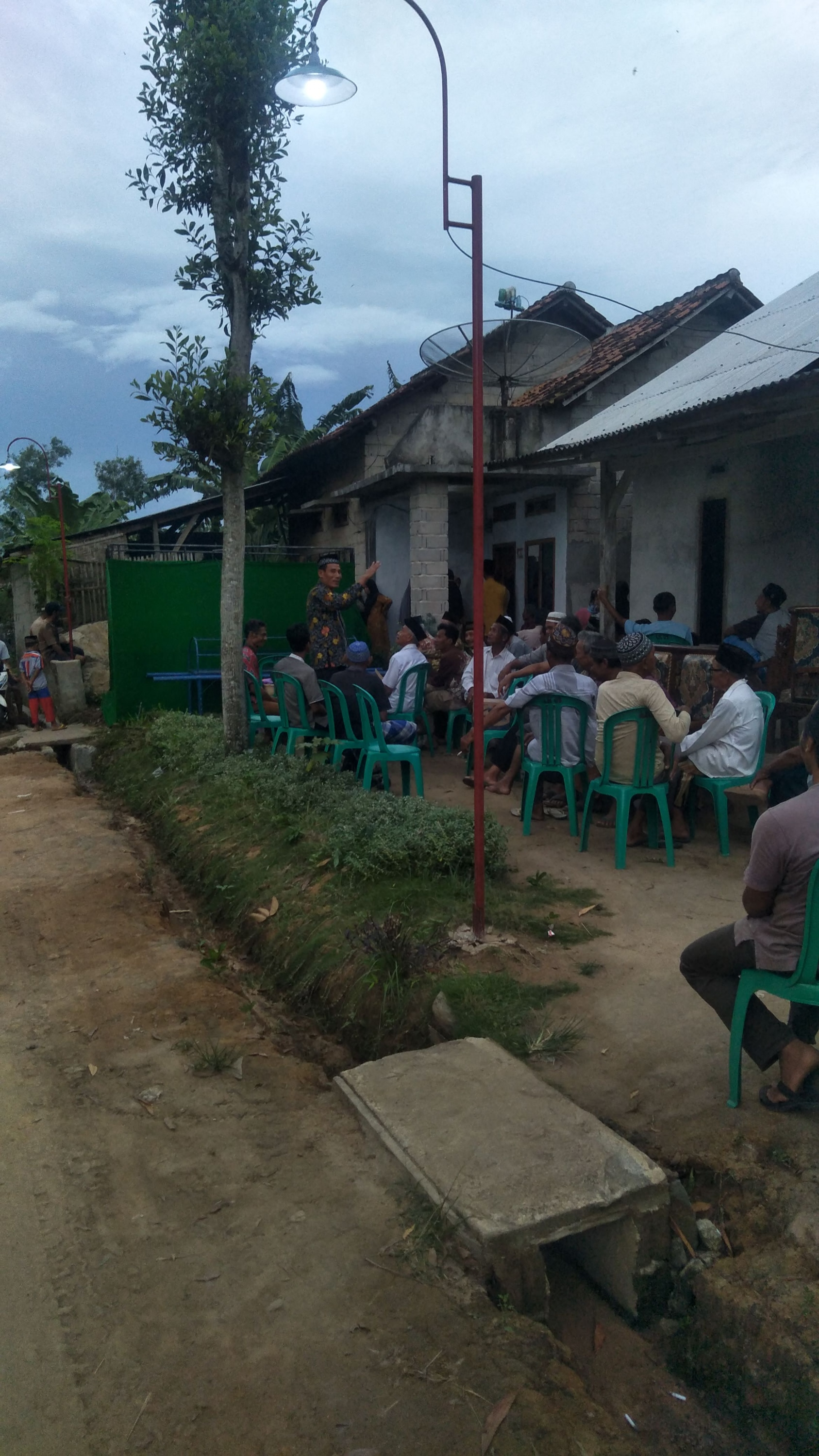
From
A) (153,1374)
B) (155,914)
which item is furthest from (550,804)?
(153,1374)

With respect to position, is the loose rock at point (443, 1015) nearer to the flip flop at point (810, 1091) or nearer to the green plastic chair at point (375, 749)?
the flip flop at point (810, 1091)

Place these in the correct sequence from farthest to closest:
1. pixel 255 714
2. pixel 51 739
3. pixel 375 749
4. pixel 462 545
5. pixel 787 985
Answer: pixel 462 545 < pixel 51 739 < pixel 255 714 < pixel 375 749 < pixel 787 985

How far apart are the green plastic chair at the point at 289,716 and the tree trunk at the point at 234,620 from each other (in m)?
0.49

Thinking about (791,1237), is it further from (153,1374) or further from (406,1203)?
(153,1374)

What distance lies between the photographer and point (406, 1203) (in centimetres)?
294

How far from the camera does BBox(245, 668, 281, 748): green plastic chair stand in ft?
29.3

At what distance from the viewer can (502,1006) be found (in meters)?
4.04

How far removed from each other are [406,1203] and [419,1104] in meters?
0.42

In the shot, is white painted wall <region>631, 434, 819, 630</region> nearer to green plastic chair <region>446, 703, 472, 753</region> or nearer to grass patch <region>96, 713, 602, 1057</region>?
green plastic chair <region>446, 703, 472, 753</region>

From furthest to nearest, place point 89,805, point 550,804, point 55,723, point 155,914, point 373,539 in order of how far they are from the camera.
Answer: point 373,539 < point 55,723 < point 89,805 < point 550,804 < point 155,914

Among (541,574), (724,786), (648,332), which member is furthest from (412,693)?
(648,332)

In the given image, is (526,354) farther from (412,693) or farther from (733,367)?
(412,693)

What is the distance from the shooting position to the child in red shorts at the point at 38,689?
13.7 meters

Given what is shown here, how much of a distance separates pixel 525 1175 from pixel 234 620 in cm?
657
